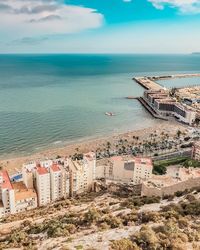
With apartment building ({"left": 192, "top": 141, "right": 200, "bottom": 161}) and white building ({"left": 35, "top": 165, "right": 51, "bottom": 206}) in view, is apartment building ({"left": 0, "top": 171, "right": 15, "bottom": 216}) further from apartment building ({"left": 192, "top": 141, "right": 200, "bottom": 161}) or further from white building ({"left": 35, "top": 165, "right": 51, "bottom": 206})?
apartment building ({"left": 192, "top": 141, "right": 200, "bottom": 161})

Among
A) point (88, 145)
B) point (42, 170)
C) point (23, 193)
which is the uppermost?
point (42, 170)

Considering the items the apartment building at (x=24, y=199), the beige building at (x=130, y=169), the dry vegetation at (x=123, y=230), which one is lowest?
the apartment building at (x=24, y=199)

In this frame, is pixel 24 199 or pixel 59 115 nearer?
pixel 24 199

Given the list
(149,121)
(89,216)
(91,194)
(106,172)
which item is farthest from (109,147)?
(89,216)

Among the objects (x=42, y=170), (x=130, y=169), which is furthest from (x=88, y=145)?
(x=42, y=170)

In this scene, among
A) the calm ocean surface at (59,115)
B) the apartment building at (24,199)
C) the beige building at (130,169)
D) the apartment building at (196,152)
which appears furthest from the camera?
the calm ocean surface at (59,115)

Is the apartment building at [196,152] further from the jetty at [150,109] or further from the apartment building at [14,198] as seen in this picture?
the jetty at [150,109]

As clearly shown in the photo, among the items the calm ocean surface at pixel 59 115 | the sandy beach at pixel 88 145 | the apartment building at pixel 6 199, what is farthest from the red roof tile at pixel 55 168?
the calm ocean surface at pixel 59 115

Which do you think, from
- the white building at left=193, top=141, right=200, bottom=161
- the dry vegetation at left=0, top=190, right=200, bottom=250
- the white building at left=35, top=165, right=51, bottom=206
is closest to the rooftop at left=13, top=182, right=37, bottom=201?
the white building at left=35, top=165, right=51, bottom=206

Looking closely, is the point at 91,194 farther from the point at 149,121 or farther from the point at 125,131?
the point at 149,121

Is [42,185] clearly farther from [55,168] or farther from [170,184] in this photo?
[170,184]
